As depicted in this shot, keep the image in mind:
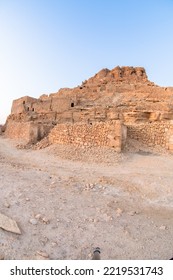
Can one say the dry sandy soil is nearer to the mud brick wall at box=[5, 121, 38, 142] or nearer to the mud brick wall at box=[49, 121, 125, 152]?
the mud brick wall at box=[49, 121, 125, 152]

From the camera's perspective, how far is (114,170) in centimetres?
820

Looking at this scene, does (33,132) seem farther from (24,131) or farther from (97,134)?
(97,134)

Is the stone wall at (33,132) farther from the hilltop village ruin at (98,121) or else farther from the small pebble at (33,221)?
the small pebble at (33,221)

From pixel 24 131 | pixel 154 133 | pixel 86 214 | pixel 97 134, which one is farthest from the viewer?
pixel 24 131

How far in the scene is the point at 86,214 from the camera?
425 centimetres

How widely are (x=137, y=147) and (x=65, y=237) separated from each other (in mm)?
9279

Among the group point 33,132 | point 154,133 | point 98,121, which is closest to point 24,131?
point 33,132

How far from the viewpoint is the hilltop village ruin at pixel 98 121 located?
11070 mm

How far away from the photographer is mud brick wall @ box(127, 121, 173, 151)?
511 inches

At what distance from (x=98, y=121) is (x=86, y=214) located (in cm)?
1117

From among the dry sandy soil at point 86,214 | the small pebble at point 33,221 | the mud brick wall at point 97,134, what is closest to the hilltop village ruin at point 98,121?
the mud brick wall at point 97,134
